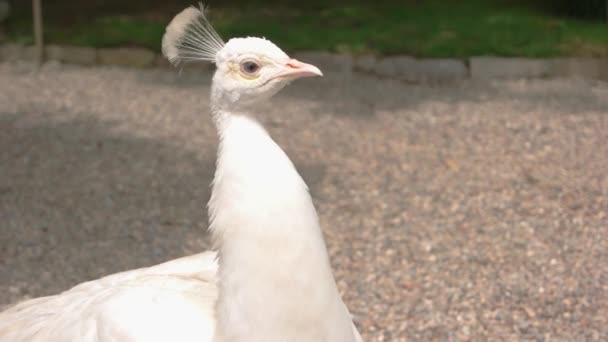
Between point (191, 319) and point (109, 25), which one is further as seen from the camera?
point (109, 25)

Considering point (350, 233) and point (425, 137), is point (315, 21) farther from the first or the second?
point (350, 233)

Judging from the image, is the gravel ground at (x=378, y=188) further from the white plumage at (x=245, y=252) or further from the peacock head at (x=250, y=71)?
the peacock head at (x=250, y=71)

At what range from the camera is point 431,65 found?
8125 mm

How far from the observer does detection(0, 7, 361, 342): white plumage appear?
1988 millimetres

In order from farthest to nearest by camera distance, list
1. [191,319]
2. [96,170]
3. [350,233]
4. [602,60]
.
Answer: [602,60] → [96,170] → [350,233] → [191,319]

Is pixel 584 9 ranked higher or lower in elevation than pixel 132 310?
higher

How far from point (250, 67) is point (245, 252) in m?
0.50

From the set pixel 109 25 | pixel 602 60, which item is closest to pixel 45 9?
pixel 109 25

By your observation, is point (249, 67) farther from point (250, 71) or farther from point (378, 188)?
point (378, 188)

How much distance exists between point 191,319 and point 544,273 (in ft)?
8.33

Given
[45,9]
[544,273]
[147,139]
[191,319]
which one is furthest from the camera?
[45,9]

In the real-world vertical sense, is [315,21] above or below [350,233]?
above

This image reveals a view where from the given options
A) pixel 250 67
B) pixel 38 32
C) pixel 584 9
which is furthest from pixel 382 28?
pixel 250 67

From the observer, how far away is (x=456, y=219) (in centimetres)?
487
